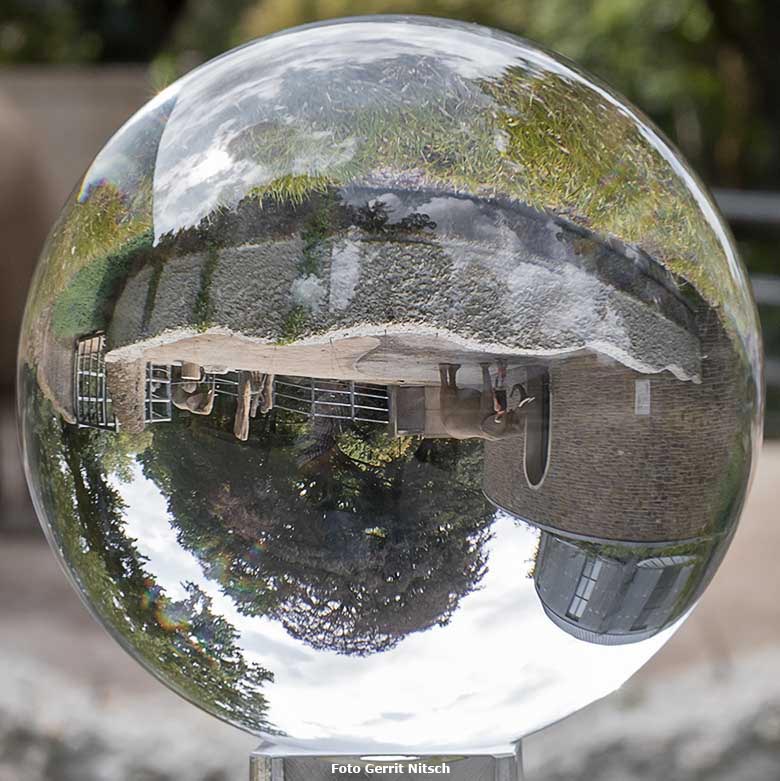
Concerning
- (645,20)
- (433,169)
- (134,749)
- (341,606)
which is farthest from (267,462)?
(645,20)

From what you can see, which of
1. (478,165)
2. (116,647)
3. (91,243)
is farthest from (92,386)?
(116,647)

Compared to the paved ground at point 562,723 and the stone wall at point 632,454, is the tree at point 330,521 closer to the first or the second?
the stone wall at point 632,454

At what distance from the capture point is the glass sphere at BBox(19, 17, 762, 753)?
0.89 meters

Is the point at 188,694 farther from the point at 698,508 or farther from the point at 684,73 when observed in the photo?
the point at 684,73

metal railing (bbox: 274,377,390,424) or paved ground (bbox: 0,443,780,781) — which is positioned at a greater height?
paved ground (bbox: 0,443,780,781)

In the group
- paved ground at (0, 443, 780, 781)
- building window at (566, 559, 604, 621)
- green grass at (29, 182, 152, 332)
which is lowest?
building window at (566, 559, 604, 621)


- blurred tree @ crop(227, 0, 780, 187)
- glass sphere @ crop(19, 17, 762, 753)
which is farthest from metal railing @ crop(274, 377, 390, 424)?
blurred tree @ crop(227, 0, 780, 187)

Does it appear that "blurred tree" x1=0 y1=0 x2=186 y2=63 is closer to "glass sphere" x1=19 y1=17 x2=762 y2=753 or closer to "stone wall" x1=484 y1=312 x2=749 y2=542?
"glass sphere" x1=19 y1=17 x2=762 y2=753

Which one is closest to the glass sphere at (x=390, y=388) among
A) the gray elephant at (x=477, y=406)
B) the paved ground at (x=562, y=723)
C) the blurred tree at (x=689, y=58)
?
the gray elephant at (x=477, y=406)

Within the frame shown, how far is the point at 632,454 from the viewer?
93cm

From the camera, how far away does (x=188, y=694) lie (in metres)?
1.05

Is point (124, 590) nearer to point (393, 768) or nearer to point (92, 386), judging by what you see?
point (92, 386)

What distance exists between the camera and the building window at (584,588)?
97 centimetres

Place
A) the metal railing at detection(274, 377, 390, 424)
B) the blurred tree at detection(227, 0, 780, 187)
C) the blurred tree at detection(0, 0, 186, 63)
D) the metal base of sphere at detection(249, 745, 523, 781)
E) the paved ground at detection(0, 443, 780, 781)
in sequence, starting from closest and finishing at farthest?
the metal railing at detection(274, 377, 390, 424) < the metal base of sphere at detection(249, 745, 523, 781) < the paved ground at detection(0, 443, 780, 781) < the blurred tree at detection(0, 0, 186, 63) < the blurred tree at detection(227, 0, 780, 187)
